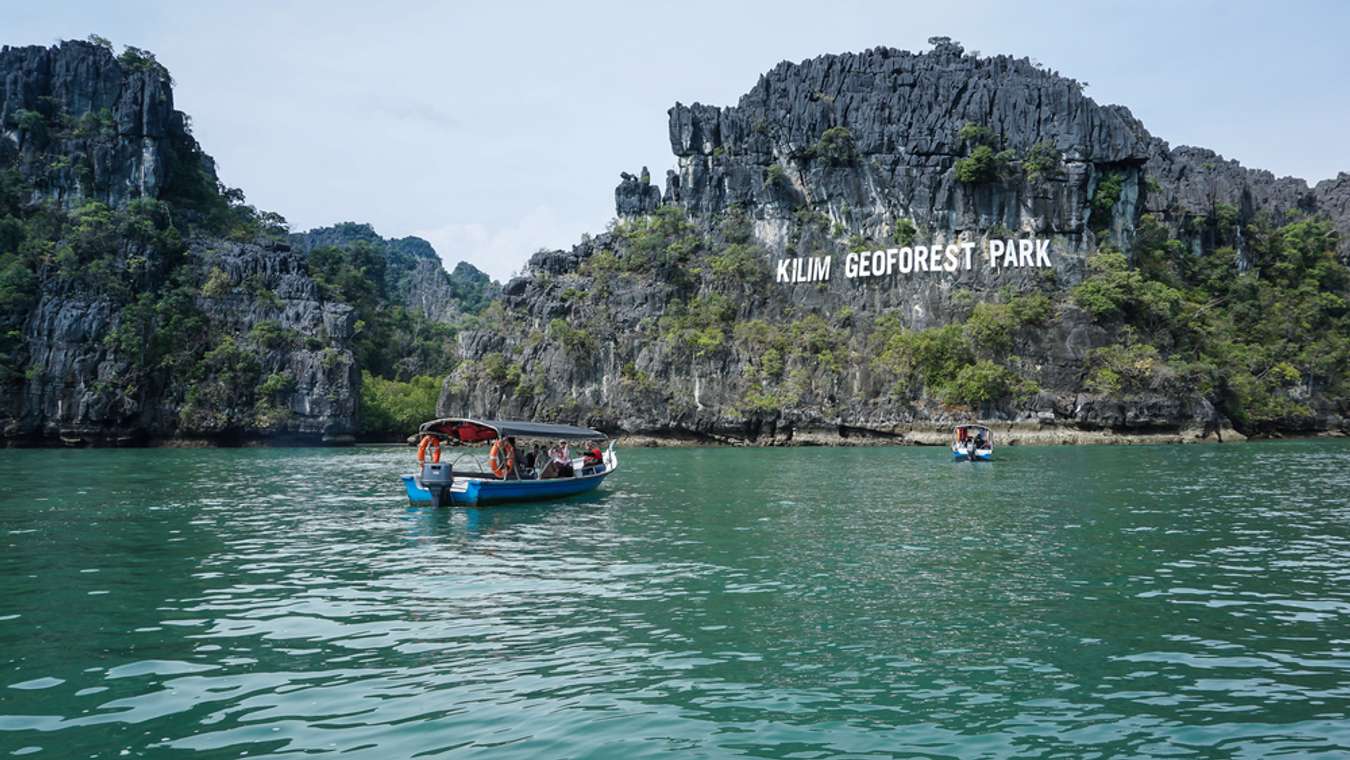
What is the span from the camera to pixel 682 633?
1206 cm

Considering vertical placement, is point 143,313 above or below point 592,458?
above

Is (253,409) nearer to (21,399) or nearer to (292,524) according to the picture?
(21,399)

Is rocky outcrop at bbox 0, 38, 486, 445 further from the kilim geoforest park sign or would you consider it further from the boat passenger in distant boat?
the boat passenger in distant boat

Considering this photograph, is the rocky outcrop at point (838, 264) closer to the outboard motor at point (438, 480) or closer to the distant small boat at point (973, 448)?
the distant small boat at point (973, 448)

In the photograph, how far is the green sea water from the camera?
843 centimetres

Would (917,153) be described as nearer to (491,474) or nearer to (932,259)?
(932,259)

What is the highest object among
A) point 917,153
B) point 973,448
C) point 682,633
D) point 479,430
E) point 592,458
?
point 917,153

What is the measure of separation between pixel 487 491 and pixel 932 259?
6962cm

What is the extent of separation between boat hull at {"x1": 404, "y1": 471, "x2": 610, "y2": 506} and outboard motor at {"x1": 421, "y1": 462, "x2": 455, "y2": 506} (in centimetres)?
16

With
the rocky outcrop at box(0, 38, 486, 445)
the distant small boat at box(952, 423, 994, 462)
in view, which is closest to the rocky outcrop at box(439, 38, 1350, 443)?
the rocky outcrop at box(0, 38, 486, 445)

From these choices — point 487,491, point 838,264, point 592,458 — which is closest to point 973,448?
point 592,458

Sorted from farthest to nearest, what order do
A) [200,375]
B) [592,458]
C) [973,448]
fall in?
[200,375]
[973,448]
[592,458]

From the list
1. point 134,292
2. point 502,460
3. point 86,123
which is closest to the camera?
point 502,460

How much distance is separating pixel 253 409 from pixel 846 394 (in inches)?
2219
